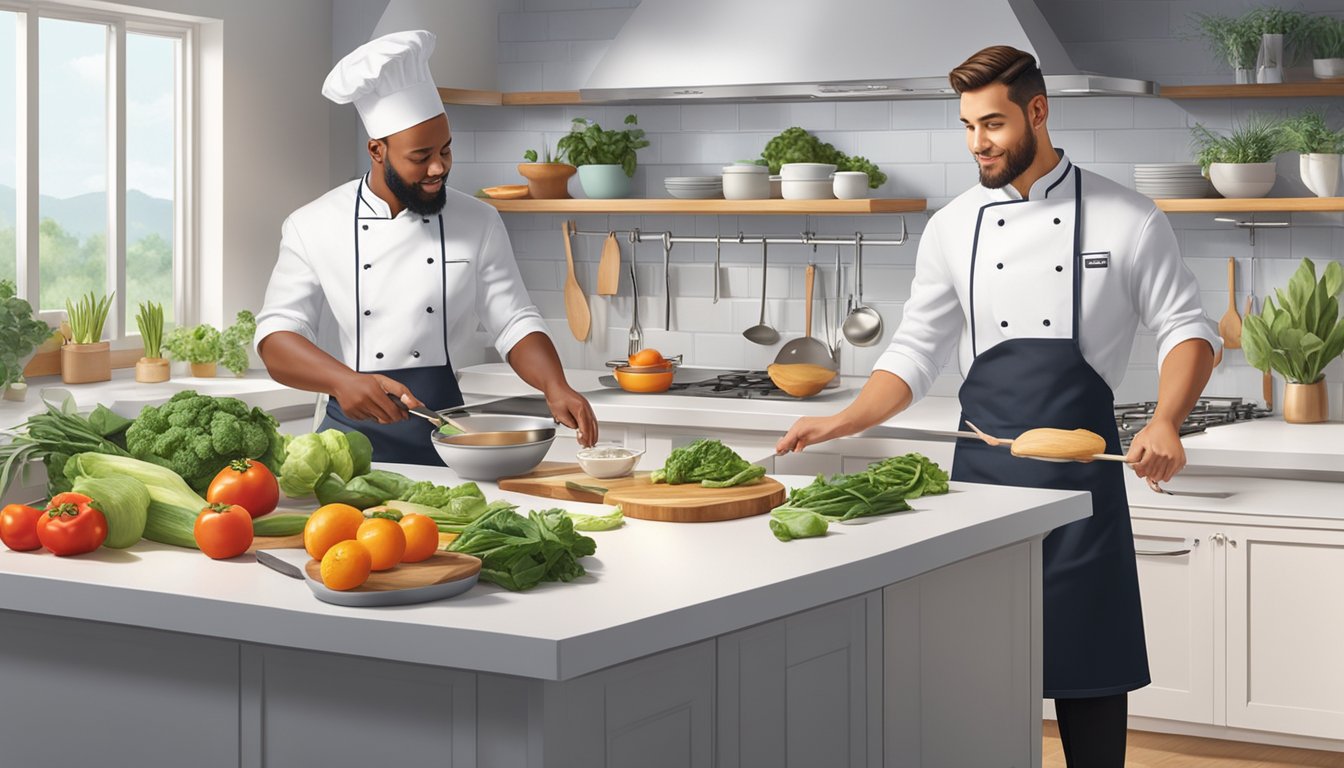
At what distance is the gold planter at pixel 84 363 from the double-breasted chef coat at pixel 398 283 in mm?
1458

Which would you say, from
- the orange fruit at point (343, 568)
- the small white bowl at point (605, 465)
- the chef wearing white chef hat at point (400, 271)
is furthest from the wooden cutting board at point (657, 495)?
the orange fruit at point (343, 568)

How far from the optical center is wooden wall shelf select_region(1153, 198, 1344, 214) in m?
4.68

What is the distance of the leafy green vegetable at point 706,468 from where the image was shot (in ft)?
9.84

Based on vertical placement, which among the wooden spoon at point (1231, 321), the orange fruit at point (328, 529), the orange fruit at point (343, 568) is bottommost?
the orange fruit at point (343, 568)

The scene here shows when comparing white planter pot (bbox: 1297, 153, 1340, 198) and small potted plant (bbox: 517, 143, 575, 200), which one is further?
small potted plant (bbox: 517, 143, 575, 200)

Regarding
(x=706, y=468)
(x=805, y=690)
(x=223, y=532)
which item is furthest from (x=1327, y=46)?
(x=223, y=532)

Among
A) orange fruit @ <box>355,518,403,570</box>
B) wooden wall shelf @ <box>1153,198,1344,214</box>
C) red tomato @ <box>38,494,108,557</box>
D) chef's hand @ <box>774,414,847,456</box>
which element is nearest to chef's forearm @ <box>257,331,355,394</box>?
chef's hand @ <box>774,414,847,456</box>

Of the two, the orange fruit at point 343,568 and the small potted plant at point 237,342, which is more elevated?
the small potted plant at point 237,342

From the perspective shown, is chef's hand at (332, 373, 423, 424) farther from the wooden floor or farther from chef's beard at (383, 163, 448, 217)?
the wooden floor

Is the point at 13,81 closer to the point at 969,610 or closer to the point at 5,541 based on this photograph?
the point at 5,541

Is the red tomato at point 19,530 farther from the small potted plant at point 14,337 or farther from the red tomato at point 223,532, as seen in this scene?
the small potted plant at point 14,337

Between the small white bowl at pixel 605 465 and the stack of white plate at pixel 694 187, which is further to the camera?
the stack of white plate at pixel 694 187

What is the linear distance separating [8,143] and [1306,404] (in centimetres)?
409

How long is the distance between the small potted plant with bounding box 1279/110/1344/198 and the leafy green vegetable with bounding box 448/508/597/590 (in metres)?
3.28
